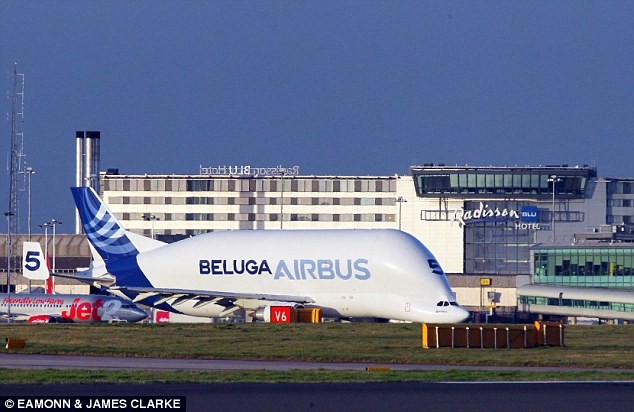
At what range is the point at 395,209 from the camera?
193875 millimetres

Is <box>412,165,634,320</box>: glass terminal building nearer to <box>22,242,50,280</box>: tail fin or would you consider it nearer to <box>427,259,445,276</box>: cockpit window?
<box>22,242,50,280</box>: tail fin

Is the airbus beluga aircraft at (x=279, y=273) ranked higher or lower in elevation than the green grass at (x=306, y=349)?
higher

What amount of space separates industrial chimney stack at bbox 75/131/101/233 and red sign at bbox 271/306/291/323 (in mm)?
114379

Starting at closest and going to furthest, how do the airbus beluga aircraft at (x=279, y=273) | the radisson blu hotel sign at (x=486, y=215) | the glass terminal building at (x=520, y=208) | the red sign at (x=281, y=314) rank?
the airbus beluga aircraft at (x=279, y=273) → the red sign at (x=281, y=314) → the glass terminal building at (x=520, y=208) → the radisson blu hotel sign at (x=486, y=215)

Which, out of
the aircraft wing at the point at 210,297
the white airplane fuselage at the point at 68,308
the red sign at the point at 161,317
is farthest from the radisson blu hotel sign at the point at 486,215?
the aircraft wing at the point at 210,297

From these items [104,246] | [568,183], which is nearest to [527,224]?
[568,183]

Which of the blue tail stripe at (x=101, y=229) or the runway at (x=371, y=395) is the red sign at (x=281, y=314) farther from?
the runway at (x=371, y=395)

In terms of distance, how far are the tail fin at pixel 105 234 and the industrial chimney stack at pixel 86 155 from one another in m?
98.8

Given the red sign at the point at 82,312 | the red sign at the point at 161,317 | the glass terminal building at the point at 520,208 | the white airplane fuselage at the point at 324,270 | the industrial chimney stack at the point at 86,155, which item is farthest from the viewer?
the industrial chimney stack at the point at 86,155

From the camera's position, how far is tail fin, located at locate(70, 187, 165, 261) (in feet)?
307

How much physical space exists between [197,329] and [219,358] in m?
20.2

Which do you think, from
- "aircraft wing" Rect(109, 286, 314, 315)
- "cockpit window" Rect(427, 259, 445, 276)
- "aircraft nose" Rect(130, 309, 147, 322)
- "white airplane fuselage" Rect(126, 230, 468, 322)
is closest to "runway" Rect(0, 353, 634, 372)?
"white airplane fuselage" Rect(126, 230, 468, 322)

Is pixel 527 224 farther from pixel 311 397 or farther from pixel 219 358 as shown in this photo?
pixel 311 397

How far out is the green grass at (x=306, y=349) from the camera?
41.7 m
